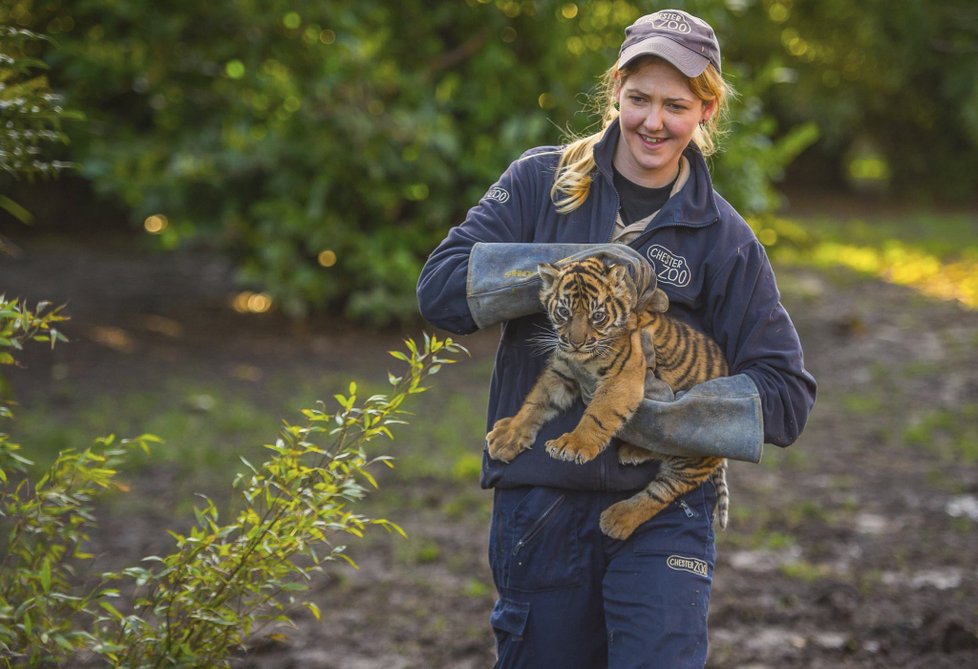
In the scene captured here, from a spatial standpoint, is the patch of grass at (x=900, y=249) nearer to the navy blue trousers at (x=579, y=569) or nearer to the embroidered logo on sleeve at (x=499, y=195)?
the embroidered logo on sleeve at (x=499, y=195)

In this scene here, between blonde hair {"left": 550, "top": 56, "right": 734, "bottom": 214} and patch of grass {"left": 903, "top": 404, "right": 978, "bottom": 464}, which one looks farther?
patch of grass {"left": 903, "top": 404, "right": 978, "bottom": 464}

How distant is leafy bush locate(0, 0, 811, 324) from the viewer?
877cm

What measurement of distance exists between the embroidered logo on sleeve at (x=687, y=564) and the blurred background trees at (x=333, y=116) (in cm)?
610

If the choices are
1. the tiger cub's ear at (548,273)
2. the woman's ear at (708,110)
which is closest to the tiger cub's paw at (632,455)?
the tiger cub's ear at (548,273)

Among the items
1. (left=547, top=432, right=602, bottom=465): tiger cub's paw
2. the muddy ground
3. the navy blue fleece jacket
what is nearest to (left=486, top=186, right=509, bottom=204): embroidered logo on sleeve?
the navy blue fleece jacket

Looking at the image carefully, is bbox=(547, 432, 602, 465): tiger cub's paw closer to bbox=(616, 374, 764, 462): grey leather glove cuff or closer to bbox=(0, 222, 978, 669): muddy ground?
bbox=(616, 374, 764, 462): grey leather glove cuff

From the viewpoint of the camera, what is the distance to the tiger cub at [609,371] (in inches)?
109

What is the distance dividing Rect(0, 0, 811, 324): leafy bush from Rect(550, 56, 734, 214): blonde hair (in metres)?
5.75

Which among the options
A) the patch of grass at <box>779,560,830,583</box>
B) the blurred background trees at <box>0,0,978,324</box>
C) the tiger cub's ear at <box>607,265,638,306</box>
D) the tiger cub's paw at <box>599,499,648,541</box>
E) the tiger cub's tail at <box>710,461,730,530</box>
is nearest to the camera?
the tiger cub's ear at <box>607,265,638,306</box>

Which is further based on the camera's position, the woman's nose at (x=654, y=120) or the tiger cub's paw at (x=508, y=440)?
the tiger cub's paw at (x=508, y=440)

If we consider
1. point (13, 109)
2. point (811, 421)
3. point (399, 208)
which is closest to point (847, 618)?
point (811, 421)

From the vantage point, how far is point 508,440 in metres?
2.99

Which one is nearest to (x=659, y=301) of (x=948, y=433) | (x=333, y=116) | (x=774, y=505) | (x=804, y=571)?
(x=804, y=571)

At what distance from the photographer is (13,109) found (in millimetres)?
3209
